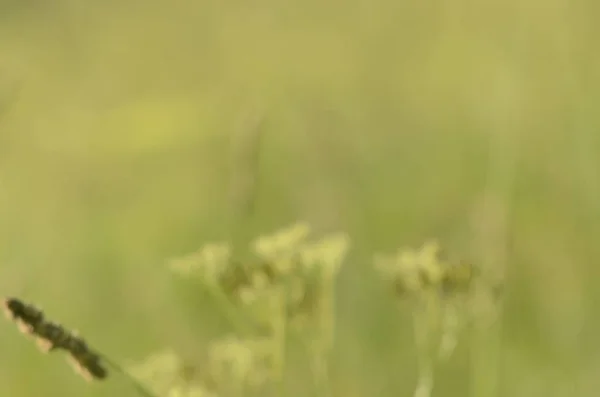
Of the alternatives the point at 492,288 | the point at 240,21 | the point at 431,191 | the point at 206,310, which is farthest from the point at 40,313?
the point at 240,21

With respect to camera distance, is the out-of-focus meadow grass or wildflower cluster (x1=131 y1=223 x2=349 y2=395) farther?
the out-of-focus meadow grass

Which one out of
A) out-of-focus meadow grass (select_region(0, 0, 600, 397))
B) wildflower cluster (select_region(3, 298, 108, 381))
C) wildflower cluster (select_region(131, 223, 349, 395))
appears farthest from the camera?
out-of-focus meadow grass (select_region(0, 0, 600, 397))

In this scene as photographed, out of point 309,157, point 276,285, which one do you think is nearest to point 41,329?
point 276,285

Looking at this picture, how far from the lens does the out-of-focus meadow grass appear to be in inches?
39.2

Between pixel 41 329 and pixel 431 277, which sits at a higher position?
pixel 431 277

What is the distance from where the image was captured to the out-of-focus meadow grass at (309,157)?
1.00 metres

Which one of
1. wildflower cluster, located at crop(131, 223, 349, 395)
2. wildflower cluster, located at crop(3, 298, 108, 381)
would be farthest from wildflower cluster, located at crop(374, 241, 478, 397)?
wildflower cluster, located at crop(3, 298, 108, 381)

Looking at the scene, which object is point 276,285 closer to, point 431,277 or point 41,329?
point 431,277

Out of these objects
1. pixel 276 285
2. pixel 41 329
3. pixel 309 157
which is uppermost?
pixel 309 157

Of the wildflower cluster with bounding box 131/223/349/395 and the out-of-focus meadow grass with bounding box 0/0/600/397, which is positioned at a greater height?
the out-of-focus meadow grass with bounding box 0/0/600/397

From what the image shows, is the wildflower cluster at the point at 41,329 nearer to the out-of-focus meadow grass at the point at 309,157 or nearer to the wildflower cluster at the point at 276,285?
the wildflower cluster at the point at 276,285

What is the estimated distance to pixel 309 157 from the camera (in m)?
1.20

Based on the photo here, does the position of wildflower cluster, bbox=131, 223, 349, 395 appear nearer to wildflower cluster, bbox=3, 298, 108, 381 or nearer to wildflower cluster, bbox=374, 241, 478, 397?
wildflower cluster, bbox=374, 241, 478, 397

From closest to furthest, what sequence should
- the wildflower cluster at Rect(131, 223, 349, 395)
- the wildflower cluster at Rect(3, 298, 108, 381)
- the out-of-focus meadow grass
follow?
1. the wildflower cluster at Rect(3, 298, 108, 381)
2. the wildflower cluster at Rect(131, 223, 349, 395)
3. the out-of-focus meadow grass
